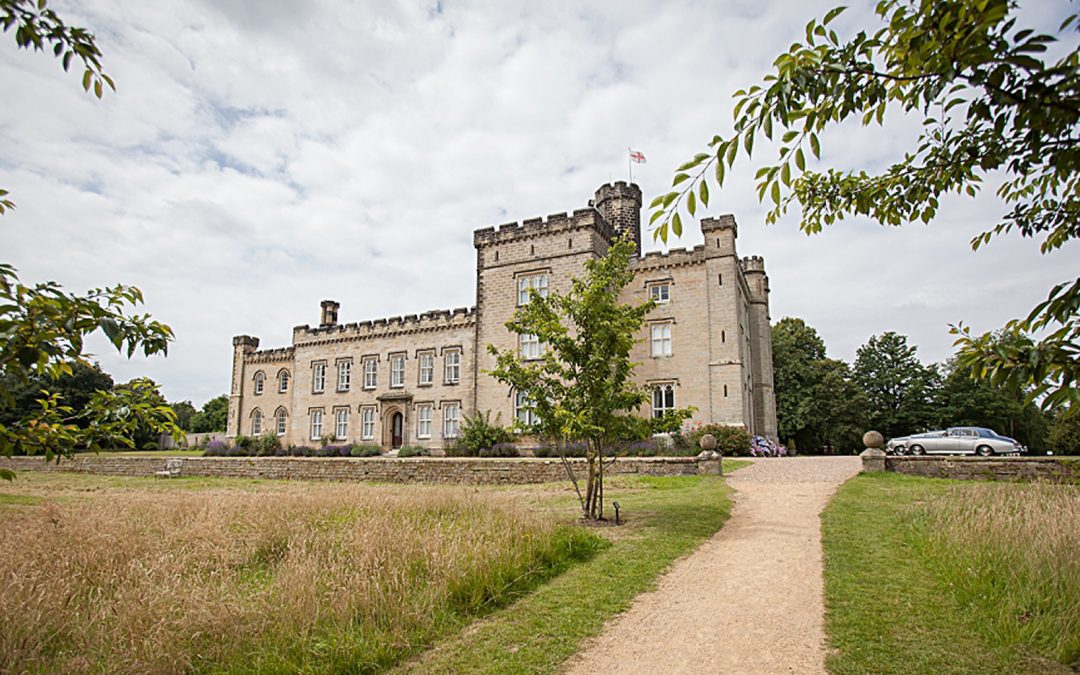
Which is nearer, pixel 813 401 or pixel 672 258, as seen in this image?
pixel 672 258

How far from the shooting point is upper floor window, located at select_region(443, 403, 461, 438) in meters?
32.5

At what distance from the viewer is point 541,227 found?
1187 inches

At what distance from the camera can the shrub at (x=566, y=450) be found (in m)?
24.6

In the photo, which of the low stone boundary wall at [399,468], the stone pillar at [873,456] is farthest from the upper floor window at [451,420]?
the stone pillar at [873,456]

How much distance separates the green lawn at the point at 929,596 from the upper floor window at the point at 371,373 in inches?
1198

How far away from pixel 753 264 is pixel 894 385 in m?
20.5

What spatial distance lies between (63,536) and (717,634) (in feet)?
24.0

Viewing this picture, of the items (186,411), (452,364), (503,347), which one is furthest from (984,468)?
(186,411)

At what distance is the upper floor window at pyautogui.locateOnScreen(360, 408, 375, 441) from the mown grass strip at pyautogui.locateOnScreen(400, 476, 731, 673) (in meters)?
26.9

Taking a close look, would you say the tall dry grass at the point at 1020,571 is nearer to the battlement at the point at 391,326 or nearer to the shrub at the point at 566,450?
the shrub at the point at 566,450

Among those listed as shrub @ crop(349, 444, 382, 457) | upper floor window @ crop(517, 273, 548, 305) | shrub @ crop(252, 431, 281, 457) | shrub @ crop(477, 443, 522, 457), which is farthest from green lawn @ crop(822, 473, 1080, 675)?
shrub @ crop(252, 431, 281, 457)

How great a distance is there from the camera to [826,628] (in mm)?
5340

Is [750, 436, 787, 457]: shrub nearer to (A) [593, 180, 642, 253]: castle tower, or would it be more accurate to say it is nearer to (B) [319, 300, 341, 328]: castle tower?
(A) [593, 180, 642, 253]: castle tower

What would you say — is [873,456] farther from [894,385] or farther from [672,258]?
[894,385]
